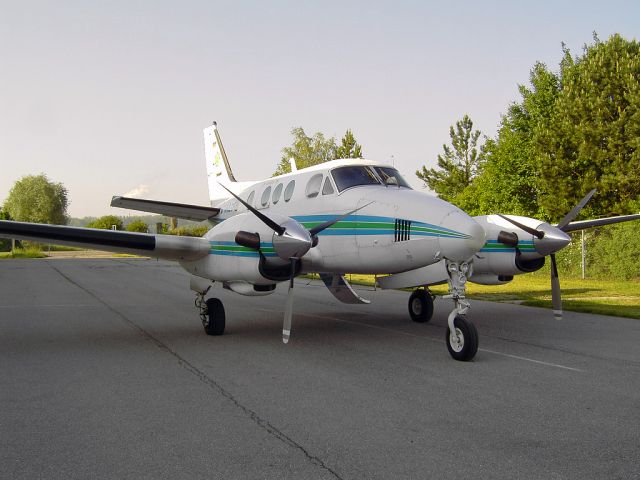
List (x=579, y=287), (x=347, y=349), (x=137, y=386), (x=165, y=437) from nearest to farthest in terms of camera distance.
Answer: (x=165, y=437)
(x=137, y=386)
(x=347, y=349)
(x=579, y=287)

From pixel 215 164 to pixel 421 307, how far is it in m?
9.94

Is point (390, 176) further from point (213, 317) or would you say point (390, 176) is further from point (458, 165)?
point (458, 165)

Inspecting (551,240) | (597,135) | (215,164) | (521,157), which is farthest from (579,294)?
(521,157)

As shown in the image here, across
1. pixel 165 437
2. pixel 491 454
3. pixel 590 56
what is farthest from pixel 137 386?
pixel 590 56

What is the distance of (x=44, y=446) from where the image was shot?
4547 millimetres

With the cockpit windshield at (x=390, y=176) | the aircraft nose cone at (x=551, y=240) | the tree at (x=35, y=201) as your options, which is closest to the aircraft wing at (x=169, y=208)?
the cockpit windshield at (x=390, y=176)

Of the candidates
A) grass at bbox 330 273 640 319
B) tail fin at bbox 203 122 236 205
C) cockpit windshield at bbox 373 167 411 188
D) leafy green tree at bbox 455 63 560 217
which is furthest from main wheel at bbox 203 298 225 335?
leafy green tree at bbox 455 63 560 217

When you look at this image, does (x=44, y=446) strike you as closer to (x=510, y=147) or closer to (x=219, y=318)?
(x=219, y=318)

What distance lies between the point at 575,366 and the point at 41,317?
11.1 meters

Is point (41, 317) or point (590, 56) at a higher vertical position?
point (590, 56)

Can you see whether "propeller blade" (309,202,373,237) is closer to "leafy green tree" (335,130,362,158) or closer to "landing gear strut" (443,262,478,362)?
"landing gear strut" (443,262,478,362)

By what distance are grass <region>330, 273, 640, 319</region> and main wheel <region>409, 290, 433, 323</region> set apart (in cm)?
452

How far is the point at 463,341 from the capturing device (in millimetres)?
7855

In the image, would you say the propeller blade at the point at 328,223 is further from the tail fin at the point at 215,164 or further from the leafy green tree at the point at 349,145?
the leafy green tree at the point at 349,145
